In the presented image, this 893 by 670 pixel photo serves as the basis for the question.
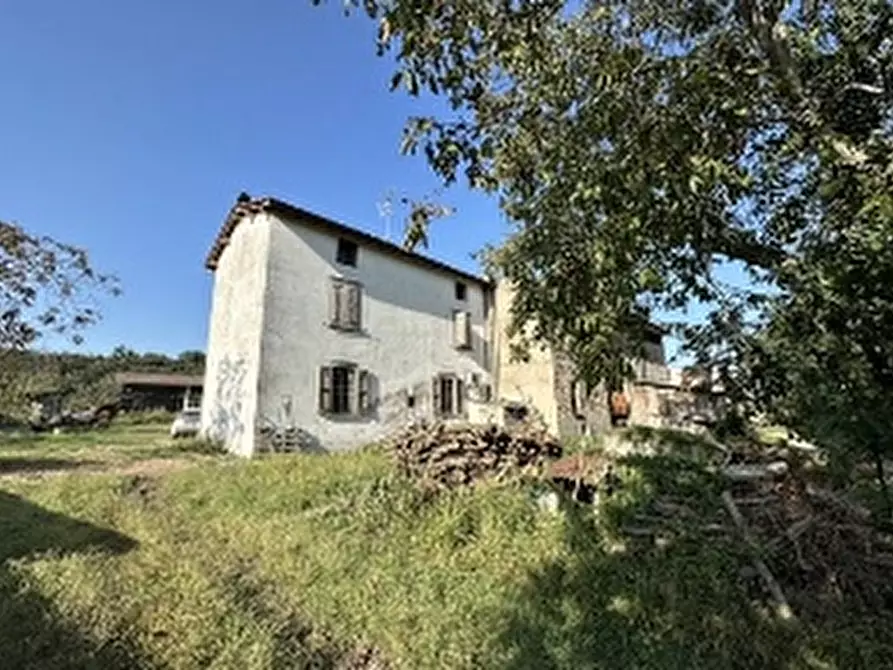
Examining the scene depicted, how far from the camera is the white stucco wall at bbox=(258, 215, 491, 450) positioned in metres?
17.1

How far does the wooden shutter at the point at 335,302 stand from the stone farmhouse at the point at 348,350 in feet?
0.10

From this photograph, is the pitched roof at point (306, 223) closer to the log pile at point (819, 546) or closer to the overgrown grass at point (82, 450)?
the overgrown grass at point (82, 450)

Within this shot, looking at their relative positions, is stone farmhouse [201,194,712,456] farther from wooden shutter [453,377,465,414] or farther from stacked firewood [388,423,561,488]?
stacked firewood [388,423,561,488]

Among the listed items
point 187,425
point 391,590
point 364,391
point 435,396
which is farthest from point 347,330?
point 391,590

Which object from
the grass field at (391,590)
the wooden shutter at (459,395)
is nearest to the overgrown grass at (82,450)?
the grass field at (391,590)

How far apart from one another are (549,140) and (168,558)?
19.1 ft

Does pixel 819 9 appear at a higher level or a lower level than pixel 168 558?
higher

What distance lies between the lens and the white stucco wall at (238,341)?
55.2 ft

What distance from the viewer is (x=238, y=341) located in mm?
18031

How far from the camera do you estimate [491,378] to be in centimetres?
2312

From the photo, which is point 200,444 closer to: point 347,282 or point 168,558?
point 347,282

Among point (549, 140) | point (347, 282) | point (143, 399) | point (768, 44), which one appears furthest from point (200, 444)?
point (143, 399)

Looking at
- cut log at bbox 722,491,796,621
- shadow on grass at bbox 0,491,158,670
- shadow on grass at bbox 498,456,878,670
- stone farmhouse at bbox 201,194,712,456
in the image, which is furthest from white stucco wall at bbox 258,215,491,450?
cut log at bbox 722,491,796,621

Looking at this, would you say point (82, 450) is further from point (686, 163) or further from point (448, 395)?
point (686, 163)
